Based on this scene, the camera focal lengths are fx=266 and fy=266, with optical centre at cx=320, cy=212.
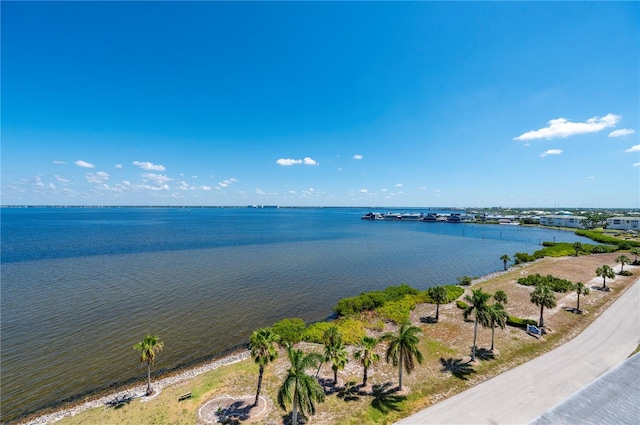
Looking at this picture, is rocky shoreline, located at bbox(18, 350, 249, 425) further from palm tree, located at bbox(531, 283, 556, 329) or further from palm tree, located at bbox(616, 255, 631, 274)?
palm tree, located at bbox(616, 255, 631, 274)

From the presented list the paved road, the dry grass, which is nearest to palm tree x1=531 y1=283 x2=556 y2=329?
the dry grass

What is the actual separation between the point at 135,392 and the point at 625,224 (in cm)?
24750

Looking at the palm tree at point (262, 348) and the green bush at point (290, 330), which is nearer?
the palm tree at point (262, 348)

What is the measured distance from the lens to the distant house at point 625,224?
521 ft

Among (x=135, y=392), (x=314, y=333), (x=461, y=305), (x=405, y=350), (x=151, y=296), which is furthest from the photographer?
(x=151, y=296)

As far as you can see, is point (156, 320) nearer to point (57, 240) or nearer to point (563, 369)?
point (563, 369)

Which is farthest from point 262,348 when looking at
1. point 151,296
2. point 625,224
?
point 625,224

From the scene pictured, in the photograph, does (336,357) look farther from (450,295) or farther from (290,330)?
(450,295)

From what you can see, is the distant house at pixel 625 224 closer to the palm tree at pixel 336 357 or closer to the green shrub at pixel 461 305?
the green shrub at pixel 461 305

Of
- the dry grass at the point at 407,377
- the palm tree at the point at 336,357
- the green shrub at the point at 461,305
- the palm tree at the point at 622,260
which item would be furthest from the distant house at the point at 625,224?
the palm tree at the point at 336,357

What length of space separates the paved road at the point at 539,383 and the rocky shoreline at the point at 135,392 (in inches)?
850

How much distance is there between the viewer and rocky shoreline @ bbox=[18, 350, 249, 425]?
948 inches

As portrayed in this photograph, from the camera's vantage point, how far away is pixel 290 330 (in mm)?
37531

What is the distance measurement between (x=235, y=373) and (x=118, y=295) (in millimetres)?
37504
